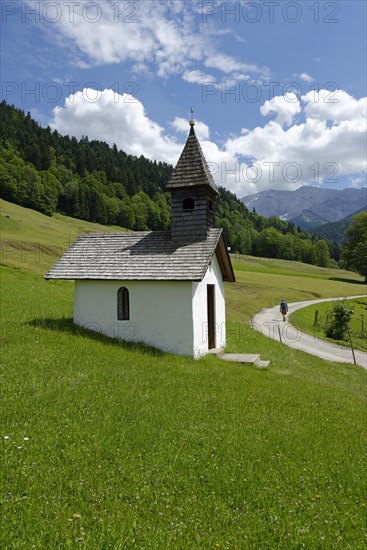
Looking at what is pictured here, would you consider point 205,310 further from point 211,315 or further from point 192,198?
point 192,198

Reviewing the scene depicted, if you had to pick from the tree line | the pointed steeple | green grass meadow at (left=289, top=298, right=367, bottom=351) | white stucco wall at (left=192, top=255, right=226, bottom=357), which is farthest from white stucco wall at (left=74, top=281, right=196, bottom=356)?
the tree line

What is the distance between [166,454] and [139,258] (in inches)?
→ 466

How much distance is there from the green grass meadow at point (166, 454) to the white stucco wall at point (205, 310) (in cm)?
Answer: 213

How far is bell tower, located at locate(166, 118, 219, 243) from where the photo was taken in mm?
18938

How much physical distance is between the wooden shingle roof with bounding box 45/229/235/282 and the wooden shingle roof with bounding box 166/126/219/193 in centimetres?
250

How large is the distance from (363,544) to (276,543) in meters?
1.37

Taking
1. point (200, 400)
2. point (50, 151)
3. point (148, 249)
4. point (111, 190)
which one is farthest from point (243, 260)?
point (200, 400)

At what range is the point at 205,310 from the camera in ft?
60.1

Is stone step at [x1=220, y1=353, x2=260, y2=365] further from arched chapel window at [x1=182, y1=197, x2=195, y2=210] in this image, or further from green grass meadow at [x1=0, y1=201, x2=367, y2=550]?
arched chapel window at [x1=182, y1=197, x2=195, y2=210]

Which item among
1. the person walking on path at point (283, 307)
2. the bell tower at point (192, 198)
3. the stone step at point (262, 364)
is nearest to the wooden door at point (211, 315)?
the stone step at point (262, 364)

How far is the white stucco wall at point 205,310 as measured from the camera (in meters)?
16.9

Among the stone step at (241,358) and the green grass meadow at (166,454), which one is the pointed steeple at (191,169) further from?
the green grass meadow at (166,454)

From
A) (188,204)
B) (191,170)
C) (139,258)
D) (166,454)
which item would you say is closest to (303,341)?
(188,204)

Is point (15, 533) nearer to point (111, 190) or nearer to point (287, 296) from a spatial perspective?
point (287, 296)
